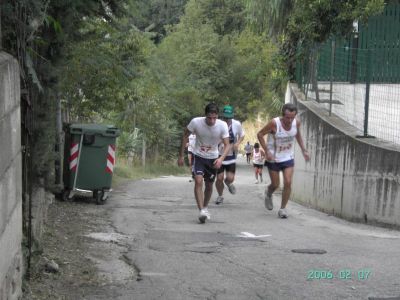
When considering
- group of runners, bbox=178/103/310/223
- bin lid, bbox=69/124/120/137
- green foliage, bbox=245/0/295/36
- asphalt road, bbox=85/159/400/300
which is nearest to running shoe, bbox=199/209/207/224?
group of runners, bbox=178/103/310/223

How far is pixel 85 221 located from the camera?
31.5 feet

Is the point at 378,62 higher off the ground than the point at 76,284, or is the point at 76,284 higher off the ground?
the point at 378,62

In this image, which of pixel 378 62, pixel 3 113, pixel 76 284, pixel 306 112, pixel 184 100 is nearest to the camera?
pixel 3 113

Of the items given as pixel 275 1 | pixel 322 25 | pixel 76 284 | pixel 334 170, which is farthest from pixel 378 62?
pixel 275 1

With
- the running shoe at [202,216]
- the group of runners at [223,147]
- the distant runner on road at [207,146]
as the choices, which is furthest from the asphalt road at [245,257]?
the distant runner on road at [207,146]

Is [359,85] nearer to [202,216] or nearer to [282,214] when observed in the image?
[282,214]

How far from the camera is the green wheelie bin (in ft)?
38.1

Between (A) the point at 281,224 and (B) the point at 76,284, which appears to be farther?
(A) the point at 281,224

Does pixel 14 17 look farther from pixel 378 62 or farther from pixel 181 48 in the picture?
pixel 181 48

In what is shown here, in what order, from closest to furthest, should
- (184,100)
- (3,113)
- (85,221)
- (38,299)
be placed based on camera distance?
(3,113), (38,299), (85,221), (184,100)

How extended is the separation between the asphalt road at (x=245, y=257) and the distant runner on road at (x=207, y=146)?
559mm

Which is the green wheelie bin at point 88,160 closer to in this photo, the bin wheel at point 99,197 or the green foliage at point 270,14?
the bin wheel at point 99,197

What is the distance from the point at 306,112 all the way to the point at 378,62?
2257 millimetres

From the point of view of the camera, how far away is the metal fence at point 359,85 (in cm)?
1099
